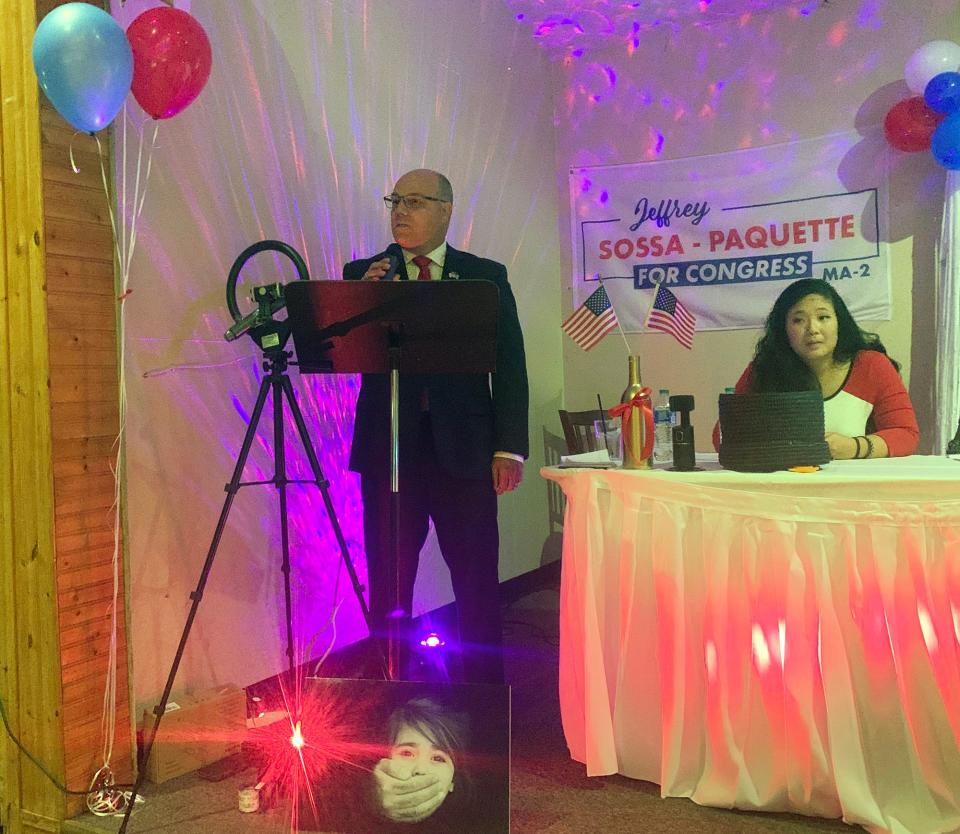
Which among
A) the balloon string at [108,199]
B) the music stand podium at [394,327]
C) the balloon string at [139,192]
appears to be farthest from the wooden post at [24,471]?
the music stand podium at [394,327]

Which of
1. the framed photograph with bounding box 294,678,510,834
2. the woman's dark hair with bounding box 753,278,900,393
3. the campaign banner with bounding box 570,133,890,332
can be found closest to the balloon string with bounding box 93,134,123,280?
the framed photograph with bounding box 294,678,510,834

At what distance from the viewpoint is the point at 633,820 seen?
78.8 inches

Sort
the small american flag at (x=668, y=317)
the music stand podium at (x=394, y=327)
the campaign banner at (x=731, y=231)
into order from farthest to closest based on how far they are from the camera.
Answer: the campaign banner at (x=731, y=231), the small american flag at (x=668, y=317), the music stand podium at (x=394, y=327)

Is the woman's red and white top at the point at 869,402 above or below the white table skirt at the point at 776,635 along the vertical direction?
above

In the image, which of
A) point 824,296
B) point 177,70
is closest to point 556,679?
point 824,296

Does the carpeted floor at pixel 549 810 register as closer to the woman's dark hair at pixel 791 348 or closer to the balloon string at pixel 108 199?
the woman's dark hair at pixel 791 348

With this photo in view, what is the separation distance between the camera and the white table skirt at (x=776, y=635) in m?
1.83

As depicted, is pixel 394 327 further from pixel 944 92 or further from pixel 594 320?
pixel 944 92

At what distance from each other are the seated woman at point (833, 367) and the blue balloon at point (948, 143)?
1.63 meters

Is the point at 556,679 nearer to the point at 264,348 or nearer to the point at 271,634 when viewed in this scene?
the point at 271,634

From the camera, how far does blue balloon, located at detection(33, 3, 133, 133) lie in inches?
69.0

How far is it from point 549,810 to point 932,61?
3633 mm

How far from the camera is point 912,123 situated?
3.92 meters

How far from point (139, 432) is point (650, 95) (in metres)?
3.71
